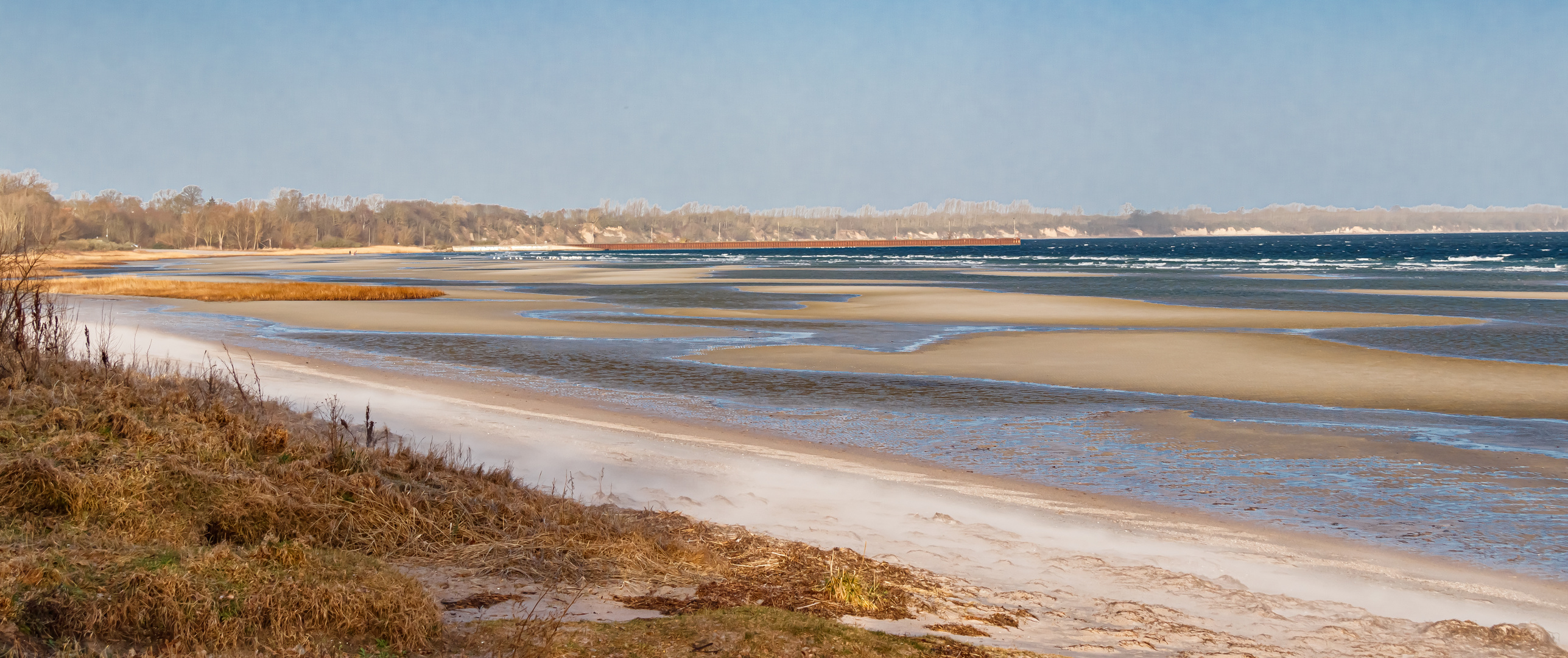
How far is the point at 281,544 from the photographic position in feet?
20.5

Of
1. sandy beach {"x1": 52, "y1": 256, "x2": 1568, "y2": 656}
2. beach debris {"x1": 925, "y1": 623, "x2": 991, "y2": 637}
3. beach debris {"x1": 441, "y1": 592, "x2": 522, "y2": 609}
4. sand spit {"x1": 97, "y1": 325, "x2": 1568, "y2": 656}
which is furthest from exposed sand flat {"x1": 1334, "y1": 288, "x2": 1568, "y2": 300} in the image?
beach debris {"x1": 441, "y1": 592, "x2": 522, "y2": 609}

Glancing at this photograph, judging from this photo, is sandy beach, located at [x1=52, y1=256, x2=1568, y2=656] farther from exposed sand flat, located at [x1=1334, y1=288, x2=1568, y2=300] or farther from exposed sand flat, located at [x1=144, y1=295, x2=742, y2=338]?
exposed sand flat, located at [x1=1334, y1=288, x2=1568, y2=300]

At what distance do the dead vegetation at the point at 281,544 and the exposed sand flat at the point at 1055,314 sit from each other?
926 inches

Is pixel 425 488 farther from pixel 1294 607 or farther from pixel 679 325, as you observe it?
pixel 679 325

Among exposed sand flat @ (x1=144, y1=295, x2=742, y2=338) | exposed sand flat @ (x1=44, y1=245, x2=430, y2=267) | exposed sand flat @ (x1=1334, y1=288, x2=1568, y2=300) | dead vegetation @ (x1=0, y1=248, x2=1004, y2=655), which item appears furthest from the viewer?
exposed sand flat @ (x1=44, y1=245, x2=430, y2=267)

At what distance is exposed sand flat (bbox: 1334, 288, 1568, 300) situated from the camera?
142 ft

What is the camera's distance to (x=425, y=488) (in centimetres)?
802

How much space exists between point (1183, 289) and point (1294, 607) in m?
47.2

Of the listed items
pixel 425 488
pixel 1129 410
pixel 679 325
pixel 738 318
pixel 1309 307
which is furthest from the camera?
pixel 1309 307

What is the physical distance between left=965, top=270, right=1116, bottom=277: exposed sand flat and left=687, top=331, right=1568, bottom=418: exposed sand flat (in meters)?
44.7

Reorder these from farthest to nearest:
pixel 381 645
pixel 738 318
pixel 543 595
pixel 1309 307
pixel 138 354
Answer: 1. pixel 1309 307
2. pixel 738 318
3. pixel 138 354
4. pixel 543 595
5. pixel 381 645

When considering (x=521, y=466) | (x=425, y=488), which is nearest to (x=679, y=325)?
(x=521, y=466)

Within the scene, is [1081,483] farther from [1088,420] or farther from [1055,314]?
[1055,314]

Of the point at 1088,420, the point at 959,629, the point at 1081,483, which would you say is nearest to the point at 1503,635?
the point at 959,629
